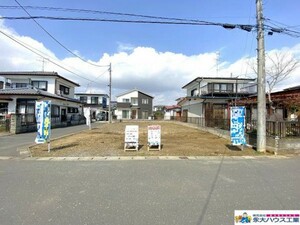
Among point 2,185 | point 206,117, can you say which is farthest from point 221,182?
point 206,117

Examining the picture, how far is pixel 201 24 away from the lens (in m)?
8.85

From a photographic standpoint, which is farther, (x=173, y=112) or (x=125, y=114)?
(x=173, y=112)

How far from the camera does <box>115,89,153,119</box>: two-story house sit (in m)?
47.8

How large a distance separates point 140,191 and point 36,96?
727 inches

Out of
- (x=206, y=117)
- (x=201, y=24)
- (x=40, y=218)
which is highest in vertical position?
(x=201, y=24)

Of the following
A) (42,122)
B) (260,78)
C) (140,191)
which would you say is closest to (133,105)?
(42,122)

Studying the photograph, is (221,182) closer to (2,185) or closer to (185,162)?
(185,162)

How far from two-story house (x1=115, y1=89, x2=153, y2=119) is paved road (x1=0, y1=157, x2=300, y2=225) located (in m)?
40.9

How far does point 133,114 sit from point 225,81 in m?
24.3

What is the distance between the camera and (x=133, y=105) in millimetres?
48469

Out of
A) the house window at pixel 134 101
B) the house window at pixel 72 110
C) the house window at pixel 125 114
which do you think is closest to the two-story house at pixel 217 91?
the house window at pixel 72 110

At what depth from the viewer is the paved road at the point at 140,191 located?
132 inches

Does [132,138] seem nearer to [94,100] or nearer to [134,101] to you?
[134,101]

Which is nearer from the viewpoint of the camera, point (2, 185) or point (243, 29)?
point (2, 185)
